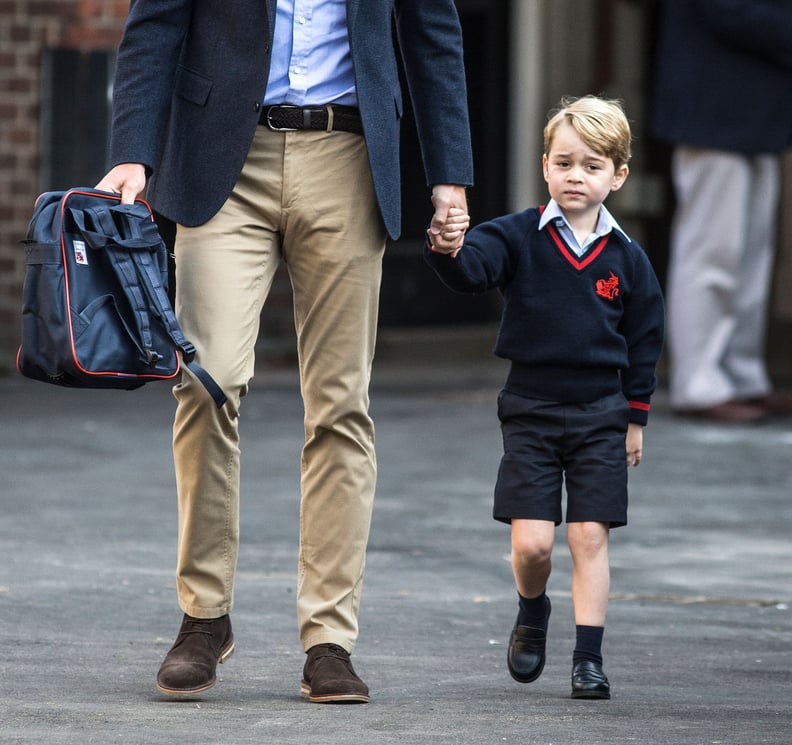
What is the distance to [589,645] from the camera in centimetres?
446

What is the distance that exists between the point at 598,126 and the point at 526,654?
1.25 metres

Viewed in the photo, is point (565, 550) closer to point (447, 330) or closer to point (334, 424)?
point (334, 424)

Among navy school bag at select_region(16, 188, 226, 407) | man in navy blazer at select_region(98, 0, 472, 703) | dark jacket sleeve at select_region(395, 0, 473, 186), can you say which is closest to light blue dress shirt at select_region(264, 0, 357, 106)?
man in navy blazer at select_region(98, 0, 472, 703)

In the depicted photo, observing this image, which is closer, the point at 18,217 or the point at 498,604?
the point at 498,604

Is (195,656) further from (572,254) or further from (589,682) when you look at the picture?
(572,254)

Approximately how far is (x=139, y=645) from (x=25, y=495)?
243 cm

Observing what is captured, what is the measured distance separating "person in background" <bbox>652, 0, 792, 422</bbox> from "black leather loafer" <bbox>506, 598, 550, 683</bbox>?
5.15 m

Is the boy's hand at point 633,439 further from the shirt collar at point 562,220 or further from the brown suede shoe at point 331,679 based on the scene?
the brown suede shoe at point 331,679

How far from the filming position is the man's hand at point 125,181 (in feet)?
13.9

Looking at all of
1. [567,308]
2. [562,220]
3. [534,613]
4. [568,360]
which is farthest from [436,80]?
[534,613]

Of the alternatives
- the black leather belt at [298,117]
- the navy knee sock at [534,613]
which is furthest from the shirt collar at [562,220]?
the navy knee sock at [534,613]

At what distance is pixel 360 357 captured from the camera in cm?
448

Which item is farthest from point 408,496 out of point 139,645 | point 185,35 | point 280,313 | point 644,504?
point 280,313

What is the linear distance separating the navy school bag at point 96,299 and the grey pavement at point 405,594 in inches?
29.2
